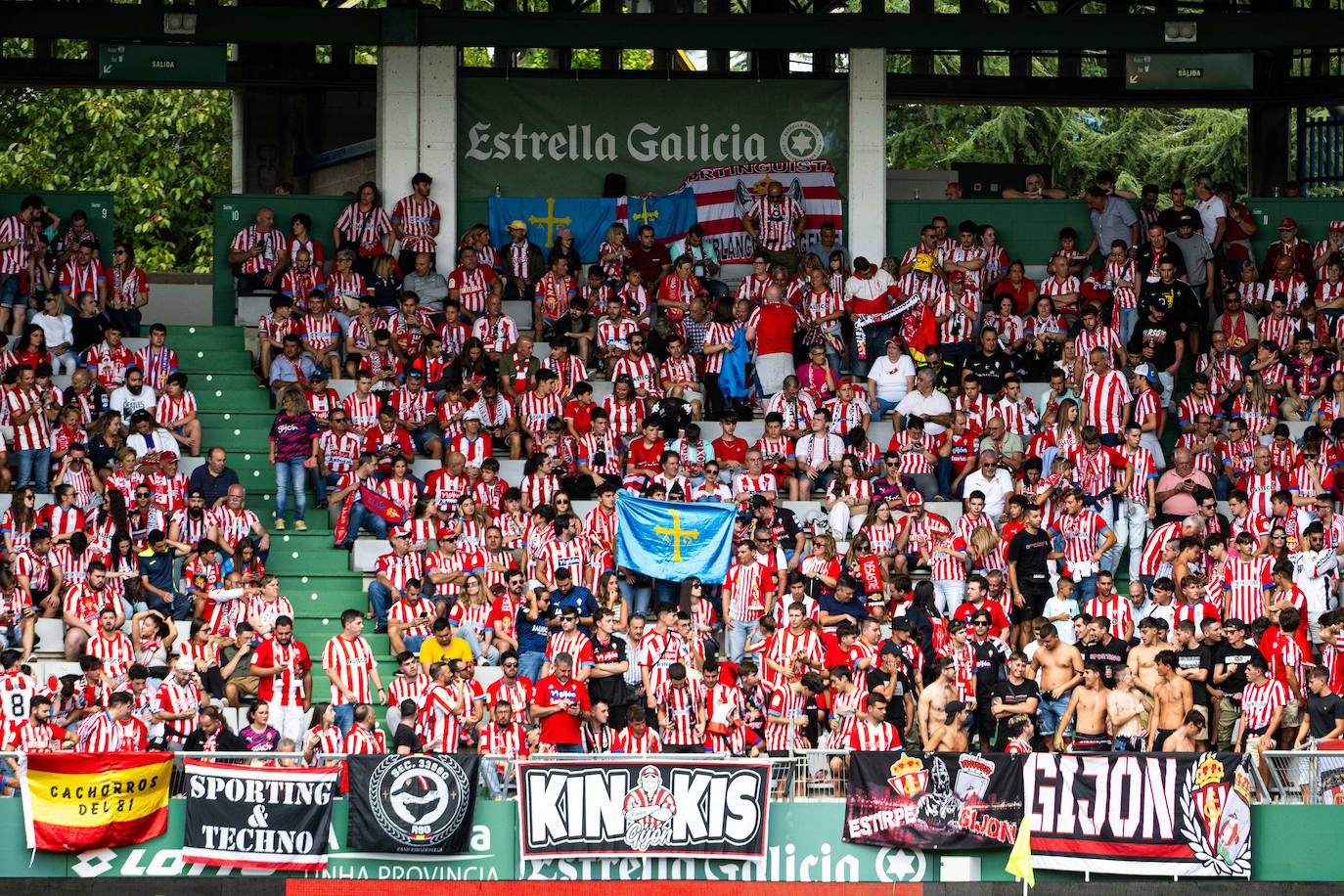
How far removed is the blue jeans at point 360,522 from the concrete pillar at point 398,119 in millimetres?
5733

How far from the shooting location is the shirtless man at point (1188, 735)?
17.3m

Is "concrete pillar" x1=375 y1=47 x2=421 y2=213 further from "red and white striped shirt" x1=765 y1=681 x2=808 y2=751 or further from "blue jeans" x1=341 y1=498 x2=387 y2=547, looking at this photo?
"red and white striped shirt" x1=765 y1=681 x2=808 y2=751

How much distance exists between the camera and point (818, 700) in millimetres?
18234

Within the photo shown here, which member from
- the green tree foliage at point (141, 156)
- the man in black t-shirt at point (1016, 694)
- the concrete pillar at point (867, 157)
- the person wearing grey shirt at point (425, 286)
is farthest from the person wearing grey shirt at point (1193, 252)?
the green tree foliage at point (141, 156)

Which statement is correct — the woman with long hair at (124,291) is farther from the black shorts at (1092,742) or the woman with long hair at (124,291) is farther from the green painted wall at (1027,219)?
the black shorts at (1092,742)

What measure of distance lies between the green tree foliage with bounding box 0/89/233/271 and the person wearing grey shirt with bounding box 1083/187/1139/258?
21.2 metres

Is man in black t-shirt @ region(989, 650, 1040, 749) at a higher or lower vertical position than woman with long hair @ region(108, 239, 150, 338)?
lower

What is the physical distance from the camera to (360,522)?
2102 cm

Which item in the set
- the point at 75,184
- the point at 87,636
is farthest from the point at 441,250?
the point at 75,184

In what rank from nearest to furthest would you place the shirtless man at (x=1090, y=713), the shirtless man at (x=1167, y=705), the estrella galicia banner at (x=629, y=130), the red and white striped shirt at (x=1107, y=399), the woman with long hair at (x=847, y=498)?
the shirtless man at (x=1090, y=713) → the shirtless man at (x=1167, y=705) → the woman with long hair at (x=847, y=498) → the red and white striped shirt at (x=1107, y=399) → the estrella galicia banner at (x=629, y=130)

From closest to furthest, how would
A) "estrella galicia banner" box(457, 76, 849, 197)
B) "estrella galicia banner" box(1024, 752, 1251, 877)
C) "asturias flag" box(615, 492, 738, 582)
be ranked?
"estrella galicia banner" box(1024, 752, 1251, 877) → "asturias flag" box(615, 492, 738, 582) → "estrella galicia banner" box(457, 76, 849, 197)

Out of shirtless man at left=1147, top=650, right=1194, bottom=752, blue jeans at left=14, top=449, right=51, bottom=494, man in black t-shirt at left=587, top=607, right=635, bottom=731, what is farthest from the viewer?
blue jeans at left=14, top=449, right=51, bottom=494

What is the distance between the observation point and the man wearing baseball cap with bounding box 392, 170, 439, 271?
80.9 feet

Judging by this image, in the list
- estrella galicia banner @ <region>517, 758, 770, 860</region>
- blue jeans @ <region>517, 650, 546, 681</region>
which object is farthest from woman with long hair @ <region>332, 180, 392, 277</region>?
estrella galicia banner @ <region>517, 758, 770, 860</region>
